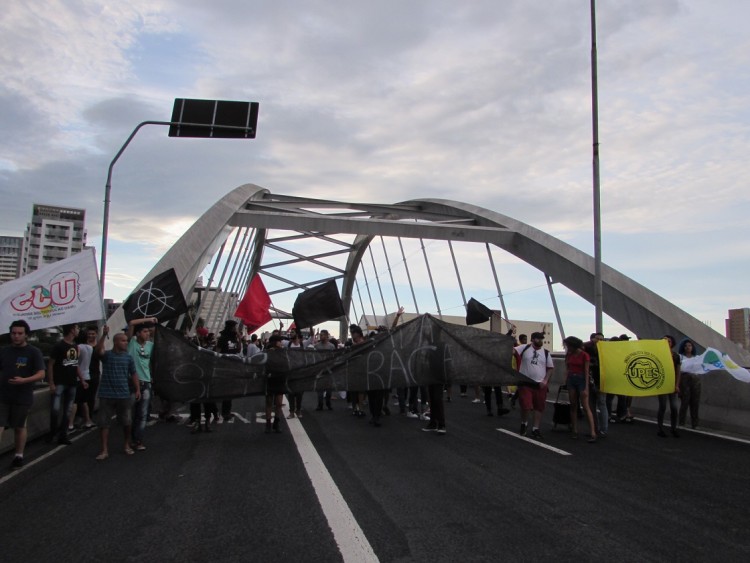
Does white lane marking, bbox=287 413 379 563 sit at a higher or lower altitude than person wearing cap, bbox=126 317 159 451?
lower

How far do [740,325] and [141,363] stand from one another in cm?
4108

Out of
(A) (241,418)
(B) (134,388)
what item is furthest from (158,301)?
(B) (134,388)

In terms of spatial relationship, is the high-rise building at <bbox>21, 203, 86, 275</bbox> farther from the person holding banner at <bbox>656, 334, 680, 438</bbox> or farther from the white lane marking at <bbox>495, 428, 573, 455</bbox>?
the person holding banner at <bbox>656, 334, 680, 438</bbox>

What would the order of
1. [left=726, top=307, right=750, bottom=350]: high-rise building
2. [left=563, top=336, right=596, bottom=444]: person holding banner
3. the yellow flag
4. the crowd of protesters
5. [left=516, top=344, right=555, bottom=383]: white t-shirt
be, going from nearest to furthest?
1. the crowd of protesters
2. [left=563, top=336, right=596, bottom=444]: person holding banner
3. [left=516, top=344, right=555, bottom=383]: white t-shirt
4. the yellow flag
5. [left=726, top=307, right=750, bottom=350]: high-rise building

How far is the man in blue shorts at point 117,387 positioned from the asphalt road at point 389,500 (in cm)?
39

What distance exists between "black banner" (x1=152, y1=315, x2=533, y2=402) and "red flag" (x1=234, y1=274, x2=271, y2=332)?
9.69 m

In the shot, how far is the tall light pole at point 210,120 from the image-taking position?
15836 millimetres

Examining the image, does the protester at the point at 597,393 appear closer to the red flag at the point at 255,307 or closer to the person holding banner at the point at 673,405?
→ the person holding banner at the point at 673,405

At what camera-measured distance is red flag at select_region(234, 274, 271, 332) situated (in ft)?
65.2

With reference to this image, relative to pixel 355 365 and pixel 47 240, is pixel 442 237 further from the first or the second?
pixel 47 240

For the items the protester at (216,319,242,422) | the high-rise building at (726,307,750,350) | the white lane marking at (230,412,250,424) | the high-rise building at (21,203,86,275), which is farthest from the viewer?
the high-rise building at (21,203,86,275)

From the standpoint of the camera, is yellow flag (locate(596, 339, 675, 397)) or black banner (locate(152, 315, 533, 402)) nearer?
black banner (locate(152, 315, 533, 402))

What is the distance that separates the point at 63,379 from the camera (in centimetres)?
923

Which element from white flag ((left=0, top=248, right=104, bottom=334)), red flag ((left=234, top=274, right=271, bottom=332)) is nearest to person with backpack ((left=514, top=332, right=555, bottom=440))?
white flag ((left=0, top=248, right=104, bottom=334))
